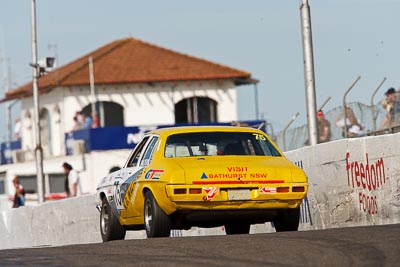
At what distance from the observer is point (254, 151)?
52.5 ft

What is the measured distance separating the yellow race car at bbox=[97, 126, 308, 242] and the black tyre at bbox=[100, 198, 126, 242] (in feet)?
3.00

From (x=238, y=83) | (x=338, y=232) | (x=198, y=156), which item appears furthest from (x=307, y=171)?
(x=238, y=83)

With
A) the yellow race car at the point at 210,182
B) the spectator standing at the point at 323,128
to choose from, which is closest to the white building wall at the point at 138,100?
the spectator standing at the point at 323,128

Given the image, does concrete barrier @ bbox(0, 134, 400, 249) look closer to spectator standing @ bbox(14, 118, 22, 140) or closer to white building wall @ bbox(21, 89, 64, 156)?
spectator standing @ bbox(14, 118, 22, 140)

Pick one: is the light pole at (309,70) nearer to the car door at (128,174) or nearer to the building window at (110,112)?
the car door at (128,174)

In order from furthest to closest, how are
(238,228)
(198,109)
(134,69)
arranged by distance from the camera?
(198,109)
(134,69)
(238,228)

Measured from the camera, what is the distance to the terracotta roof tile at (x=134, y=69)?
66.2m

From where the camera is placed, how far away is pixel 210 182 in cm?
1489

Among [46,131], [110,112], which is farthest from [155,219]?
[46,131]

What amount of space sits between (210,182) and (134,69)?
52904mm

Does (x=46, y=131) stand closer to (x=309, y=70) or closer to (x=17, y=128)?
(x=17, y=128)

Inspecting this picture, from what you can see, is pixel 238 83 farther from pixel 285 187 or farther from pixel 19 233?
pixel 285 187

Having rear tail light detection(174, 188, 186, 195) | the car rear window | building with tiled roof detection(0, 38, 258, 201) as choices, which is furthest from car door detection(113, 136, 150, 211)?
building with tiled roof detection(0, 38, 258, 201)

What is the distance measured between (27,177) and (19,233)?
106 ft
